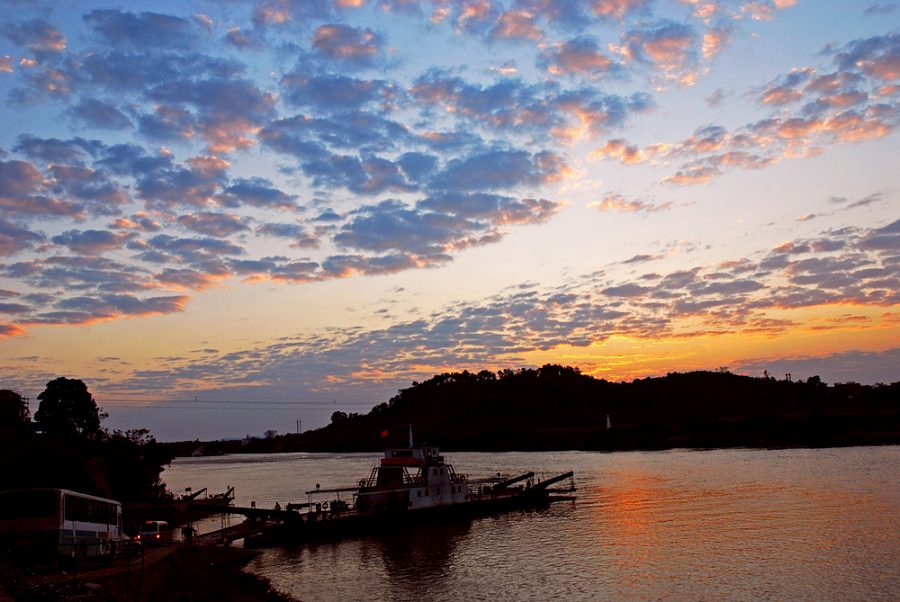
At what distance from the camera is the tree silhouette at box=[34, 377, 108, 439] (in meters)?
99.9

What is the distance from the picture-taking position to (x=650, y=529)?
182ft

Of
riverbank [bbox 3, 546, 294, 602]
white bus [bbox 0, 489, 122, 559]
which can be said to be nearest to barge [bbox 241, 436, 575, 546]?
riverbank [bbox 3, 546, 294, 602]

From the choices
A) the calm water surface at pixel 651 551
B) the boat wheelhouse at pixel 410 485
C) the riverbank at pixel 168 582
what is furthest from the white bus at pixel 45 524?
the boat wheelhouse at pixel 410 485

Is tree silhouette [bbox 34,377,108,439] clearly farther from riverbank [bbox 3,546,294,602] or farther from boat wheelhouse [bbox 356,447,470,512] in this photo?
riverbank [bbox 3,546,294,602]

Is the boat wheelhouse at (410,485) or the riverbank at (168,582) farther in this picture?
the boat wheelhouse at (410,485)

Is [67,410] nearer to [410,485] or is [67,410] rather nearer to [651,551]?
[410,485]

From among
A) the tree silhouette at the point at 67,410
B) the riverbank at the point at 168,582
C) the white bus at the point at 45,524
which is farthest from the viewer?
the tree silhouette at the point at 67,410

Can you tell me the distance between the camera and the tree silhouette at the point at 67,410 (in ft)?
328

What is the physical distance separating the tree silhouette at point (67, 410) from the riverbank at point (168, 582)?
6448 cm

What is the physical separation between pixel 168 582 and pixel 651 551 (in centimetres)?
3059

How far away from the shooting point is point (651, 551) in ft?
154

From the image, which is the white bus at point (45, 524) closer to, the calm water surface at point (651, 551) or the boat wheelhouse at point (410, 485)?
the calm water surface at point (651, 551)

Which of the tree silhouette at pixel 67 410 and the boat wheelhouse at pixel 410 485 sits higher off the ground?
the tree silhouette at pixel 67 410

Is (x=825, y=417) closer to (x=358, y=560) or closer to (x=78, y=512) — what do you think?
(x=358, y=560)
